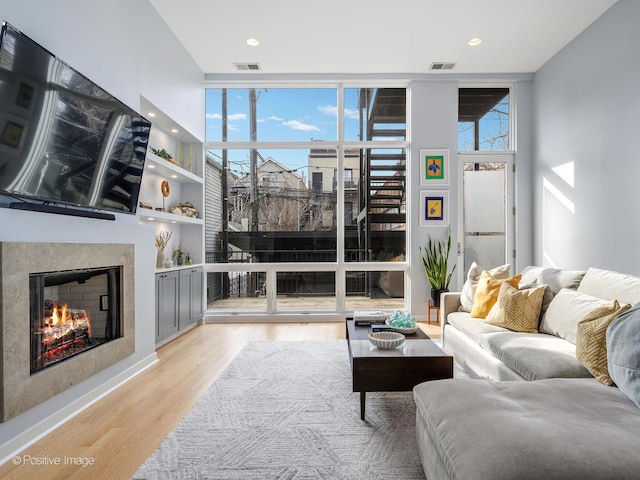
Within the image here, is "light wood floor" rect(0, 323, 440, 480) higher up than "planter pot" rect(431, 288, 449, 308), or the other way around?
"planter pot" rect(431, 288, 449, 308)

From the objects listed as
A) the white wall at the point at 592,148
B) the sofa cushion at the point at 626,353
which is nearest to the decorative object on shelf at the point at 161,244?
the sofa cushion at the point at 626,353

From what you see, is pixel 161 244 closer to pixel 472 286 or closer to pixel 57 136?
pixel 57 136

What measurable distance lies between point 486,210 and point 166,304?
4149 millimetres

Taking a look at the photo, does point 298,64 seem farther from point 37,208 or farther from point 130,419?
point 130,419

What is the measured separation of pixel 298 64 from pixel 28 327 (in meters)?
3.90

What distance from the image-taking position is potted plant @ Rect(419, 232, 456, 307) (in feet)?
15.1

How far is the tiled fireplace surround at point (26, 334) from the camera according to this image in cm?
177

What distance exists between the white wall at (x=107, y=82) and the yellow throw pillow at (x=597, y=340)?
292 cm

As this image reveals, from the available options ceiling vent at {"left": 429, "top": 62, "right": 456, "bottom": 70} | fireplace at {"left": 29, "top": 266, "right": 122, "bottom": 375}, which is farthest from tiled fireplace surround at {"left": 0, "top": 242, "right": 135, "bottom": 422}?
ceiling vent at {"left": 429, "top": 62, "right": 456, "bottom": 70}

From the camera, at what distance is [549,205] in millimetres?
4363

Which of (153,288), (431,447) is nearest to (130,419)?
(153,288)

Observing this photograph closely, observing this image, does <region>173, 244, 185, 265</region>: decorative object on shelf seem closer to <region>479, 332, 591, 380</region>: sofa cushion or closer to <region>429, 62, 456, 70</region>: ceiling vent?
<region>479, 332, 591, 380</region>: sofa cushion

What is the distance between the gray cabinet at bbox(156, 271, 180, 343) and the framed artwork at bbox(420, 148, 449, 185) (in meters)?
3.31

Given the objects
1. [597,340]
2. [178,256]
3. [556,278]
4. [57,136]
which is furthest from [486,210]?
[57,136]
